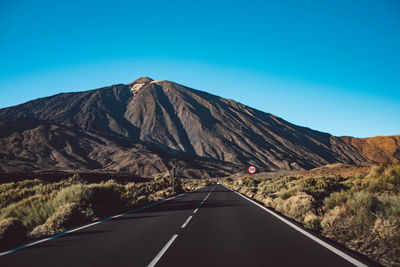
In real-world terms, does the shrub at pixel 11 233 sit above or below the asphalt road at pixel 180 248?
below

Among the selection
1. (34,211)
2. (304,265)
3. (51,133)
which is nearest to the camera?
(304,265)

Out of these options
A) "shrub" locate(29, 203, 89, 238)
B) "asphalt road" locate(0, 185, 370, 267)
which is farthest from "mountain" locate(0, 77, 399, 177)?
"asphalt road" locate(0, 185, 370, 267)

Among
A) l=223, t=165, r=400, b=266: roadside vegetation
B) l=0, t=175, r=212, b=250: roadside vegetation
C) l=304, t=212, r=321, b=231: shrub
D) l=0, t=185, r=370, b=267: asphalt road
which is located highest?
l=223, t=165, r=400, b=266: roadside vegetation

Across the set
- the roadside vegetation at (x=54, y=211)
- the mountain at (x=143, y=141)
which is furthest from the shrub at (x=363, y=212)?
the mountain at (x=143, y=141)

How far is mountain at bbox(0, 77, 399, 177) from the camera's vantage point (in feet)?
310

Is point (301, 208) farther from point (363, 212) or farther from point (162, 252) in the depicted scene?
point (162, 252)

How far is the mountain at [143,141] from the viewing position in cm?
9462

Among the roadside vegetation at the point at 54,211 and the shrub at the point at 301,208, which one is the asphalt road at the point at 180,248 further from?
the shrub at the point at 301,208

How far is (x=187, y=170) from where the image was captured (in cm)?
10825

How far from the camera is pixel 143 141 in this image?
13075 centimetres

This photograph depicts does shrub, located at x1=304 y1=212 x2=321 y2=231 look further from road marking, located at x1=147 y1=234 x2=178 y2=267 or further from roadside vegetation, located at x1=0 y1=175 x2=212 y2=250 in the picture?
roadside vegetation, located at x1=0 y1=175 x2=212 y2=250

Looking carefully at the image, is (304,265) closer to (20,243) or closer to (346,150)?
(20,243)

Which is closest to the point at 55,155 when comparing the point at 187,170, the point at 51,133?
the point at 51,133

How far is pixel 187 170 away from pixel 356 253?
339 ft
